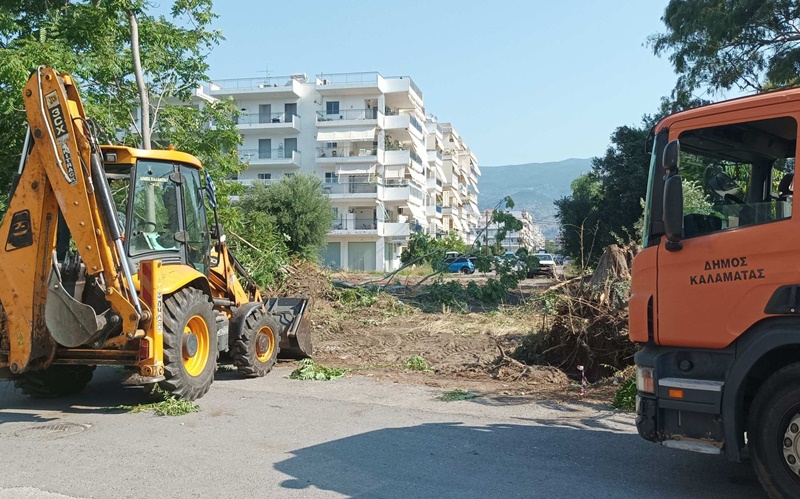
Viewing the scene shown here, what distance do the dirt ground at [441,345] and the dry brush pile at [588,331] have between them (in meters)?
0.41

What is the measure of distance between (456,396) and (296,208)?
34908 millimetres

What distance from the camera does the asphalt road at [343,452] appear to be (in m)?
5.69

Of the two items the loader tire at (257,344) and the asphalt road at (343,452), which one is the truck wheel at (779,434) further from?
the loader tire at (257,344)

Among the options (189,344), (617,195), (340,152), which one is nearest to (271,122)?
(340,152)

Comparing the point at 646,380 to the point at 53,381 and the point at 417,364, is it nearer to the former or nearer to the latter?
the point at 417,364

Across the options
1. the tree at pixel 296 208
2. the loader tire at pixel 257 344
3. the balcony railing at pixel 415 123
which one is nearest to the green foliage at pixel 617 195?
the tree at pixel 296 208

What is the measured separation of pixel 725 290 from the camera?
5230 mm

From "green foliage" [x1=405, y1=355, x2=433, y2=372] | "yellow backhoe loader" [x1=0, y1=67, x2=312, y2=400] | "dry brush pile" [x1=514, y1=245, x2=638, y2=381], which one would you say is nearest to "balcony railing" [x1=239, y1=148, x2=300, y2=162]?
"green foliage" [x1=405, y1=355, x2=433, y2=372]

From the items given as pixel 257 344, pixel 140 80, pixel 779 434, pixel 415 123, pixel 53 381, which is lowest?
pixel 53 381

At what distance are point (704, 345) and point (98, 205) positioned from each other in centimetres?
651

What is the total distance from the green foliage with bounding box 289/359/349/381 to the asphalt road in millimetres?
1501

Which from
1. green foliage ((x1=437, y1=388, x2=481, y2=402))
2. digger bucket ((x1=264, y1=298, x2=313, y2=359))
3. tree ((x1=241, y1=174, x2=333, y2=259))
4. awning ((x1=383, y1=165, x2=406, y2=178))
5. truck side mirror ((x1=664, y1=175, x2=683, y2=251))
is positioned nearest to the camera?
truck side mirror ((x1=664, y1=175, x2=683, y2=251))

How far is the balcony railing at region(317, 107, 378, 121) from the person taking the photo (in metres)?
64.1

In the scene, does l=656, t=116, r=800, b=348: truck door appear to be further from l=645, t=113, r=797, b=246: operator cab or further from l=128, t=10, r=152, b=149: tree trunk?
l=128, t=10, r=152, b=149: tree trunk
